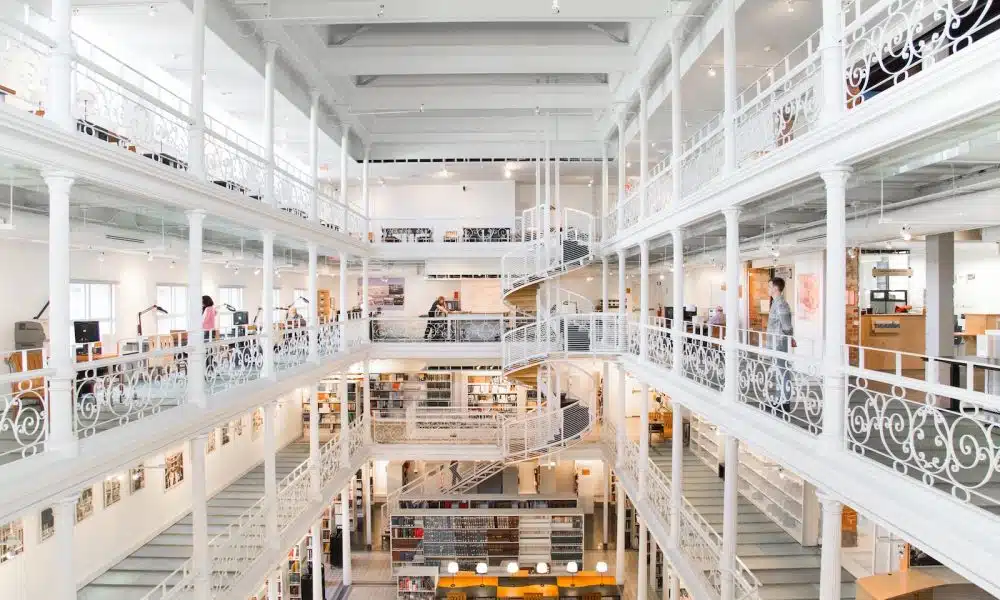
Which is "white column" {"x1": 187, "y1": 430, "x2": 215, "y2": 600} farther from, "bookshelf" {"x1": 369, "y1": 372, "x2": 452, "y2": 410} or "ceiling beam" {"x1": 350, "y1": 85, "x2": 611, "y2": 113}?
"bookshelf" {"x1": 369, "y1": 372, "x2": 452, "y2": 410}

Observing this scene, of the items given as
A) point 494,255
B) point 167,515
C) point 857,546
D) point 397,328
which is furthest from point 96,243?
point 857,546

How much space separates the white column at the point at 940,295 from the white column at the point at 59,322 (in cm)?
956

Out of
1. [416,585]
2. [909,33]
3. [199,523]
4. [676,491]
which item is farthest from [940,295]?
[416,585]

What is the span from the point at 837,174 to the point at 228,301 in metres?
Result: 14.6

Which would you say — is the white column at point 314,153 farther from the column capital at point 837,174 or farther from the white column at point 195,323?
the column capital at point 837,174

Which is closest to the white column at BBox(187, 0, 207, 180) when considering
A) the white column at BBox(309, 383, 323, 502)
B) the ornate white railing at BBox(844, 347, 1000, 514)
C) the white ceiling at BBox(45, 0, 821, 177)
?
the white ceiling at BBox(45, 0, 821, 177)

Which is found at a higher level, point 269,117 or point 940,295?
point 269,117

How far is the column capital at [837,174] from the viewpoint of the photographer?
4.29 metres

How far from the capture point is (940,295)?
25.0 feet

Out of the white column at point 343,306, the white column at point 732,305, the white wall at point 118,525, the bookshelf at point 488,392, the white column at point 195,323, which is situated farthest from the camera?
the bookshelf at point 488,392

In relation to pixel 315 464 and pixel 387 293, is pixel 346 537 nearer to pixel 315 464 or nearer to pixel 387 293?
pixel 315 464

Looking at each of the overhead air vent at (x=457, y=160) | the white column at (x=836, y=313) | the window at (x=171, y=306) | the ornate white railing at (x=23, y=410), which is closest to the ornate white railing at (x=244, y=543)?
the ornate white railing at (x=23, y=410)

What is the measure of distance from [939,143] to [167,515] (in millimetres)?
13203

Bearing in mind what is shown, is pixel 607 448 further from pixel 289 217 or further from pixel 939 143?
pixel 939 143
